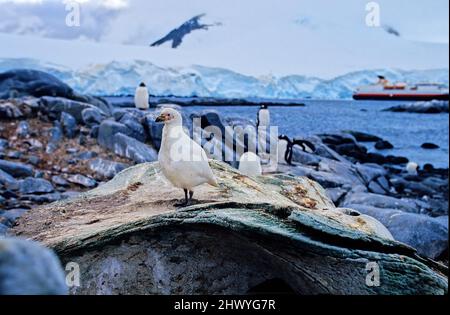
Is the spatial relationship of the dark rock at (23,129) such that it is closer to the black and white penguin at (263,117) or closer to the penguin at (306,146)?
the black and white penguin at (263,117)

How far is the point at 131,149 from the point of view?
5410 mm

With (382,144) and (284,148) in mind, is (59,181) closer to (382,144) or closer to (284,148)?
(284,148)

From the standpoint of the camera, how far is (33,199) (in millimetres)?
4137

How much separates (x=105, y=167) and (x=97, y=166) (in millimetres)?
78

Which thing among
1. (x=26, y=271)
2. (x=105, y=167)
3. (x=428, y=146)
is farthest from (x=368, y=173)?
(x=26, y=271)

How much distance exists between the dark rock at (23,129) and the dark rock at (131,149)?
0.91 m

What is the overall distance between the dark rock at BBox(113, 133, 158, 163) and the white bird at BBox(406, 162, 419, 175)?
16.7 feet

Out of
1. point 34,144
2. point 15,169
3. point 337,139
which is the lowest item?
point 337,139

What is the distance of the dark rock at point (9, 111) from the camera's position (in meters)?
5.55

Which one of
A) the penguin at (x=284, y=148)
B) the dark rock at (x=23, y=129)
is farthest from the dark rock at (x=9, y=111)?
the penguin at (x=284, y=148)

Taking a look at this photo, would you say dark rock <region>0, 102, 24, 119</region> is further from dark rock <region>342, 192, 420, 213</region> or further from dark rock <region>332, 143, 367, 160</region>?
Answer: dark rock <region>332, 143, 367, 160</region>

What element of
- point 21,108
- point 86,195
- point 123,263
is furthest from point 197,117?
point 123,263

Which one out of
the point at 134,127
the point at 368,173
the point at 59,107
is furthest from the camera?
the point at 368,173

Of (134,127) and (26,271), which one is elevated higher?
(26,271)
